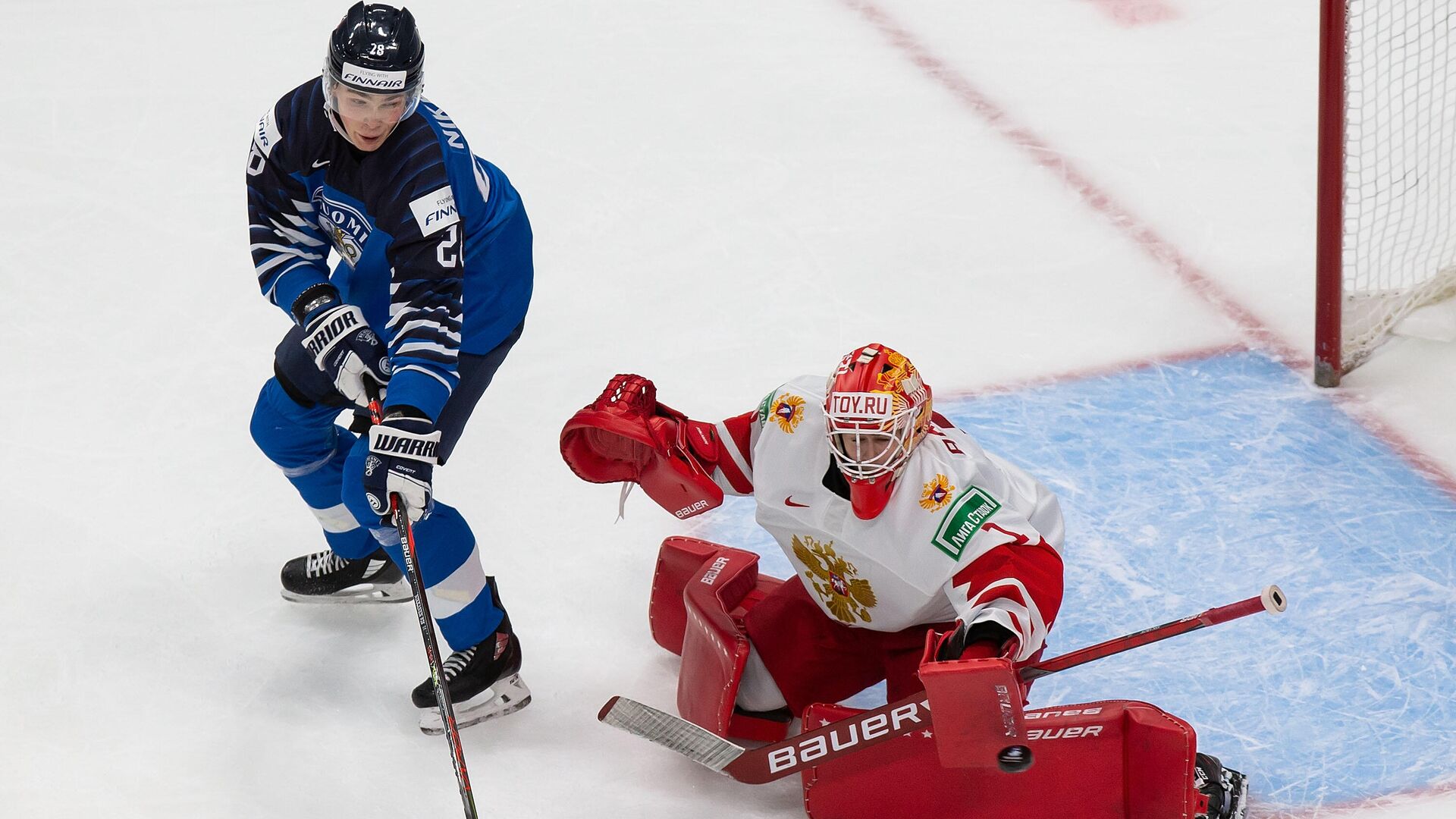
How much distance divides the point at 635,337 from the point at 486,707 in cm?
146

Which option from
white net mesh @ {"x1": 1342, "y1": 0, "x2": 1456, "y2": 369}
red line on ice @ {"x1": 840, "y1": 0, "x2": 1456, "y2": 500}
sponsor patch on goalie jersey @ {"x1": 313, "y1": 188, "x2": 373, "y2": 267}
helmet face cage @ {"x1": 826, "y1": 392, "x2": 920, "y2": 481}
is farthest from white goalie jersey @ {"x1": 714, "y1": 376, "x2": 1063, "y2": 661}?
white net mesh @ {"x1": 1342, "y1": 0, "x2": 1456, "y2": 369}

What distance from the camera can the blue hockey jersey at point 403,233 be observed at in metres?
2.96

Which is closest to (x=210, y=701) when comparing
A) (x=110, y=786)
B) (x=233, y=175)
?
(x=110, y=786)

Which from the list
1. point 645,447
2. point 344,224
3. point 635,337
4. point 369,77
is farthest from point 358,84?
point 635,337

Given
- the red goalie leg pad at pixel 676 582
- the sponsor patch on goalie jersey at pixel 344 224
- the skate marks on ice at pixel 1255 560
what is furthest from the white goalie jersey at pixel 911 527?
the sponsor patch on goalie jersey at pixel 344 224

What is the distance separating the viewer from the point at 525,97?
567cm

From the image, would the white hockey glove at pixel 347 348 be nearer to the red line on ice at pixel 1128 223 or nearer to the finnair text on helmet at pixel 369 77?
the finnair text on helmet at pixel 369 77

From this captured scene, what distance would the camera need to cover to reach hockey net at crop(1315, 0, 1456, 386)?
417cm

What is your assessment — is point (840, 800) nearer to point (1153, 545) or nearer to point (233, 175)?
point (1153, 545)

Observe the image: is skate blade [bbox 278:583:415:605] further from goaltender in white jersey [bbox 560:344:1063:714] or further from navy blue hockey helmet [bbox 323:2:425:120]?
navy blue hockey helmet [bbox 323:2:425:120]

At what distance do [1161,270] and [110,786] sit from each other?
306 cm

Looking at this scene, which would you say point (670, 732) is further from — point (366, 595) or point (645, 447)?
point (366, 595)

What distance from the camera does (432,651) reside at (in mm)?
3014

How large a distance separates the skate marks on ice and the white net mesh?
0.31 metres
